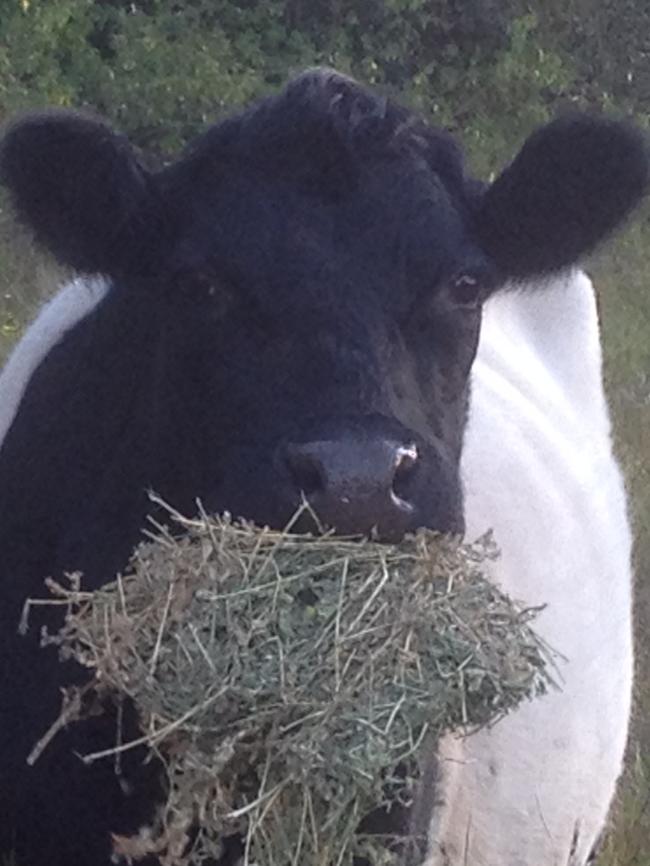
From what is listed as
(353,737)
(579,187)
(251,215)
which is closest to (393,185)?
(251,215)

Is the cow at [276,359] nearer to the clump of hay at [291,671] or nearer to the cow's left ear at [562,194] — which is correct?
the cow's left ear at [562,194]

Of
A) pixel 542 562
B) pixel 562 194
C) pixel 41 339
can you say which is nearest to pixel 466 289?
pixel 562 194

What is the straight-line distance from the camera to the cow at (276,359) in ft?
12.8

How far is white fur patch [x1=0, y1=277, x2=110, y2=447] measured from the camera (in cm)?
533

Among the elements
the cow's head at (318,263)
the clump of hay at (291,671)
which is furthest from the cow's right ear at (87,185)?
the clump of hay at (291,671)

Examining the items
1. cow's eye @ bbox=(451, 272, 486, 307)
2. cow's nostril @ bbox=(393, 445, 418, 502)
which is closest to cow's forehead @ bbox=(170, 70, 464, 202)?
cow's eye @ bbox=(451, 272, 486, 307)

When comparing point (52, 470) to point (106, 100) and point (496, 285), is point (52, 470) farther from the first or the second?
point (106, 100)

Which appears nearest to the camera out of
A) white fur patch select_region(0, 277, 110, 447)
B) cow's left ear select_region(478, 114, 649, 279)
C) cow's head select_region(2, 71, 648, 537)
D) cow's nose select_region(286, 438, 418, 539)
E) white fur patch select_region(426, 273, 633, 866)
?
cow's nose select_region(286, 438, 418, 539)

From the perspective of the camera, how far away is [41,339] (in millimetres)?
5621

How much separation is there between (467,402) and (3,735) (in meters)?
1.20

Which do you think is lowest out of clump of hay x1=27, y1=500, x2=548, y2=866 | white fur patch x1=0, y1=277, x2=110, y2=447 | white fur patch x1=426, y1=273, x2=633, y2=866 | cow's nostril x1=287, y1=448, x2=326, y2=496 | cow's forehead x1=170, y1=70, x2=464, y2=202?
white fur patch x1=426, y1=273, x2=633, y2=866

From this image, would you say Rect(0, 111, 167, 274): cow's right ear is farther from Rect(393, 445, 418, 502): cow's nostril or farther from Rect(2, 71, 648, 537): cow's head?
Rect(393, 445, 418, 502): cow's nostril

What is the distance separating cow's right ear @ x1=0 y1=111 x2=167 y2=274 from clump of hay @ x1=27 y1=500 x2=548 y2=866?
1.06 meters

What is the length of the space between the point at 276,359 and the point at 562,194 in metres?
1.08
